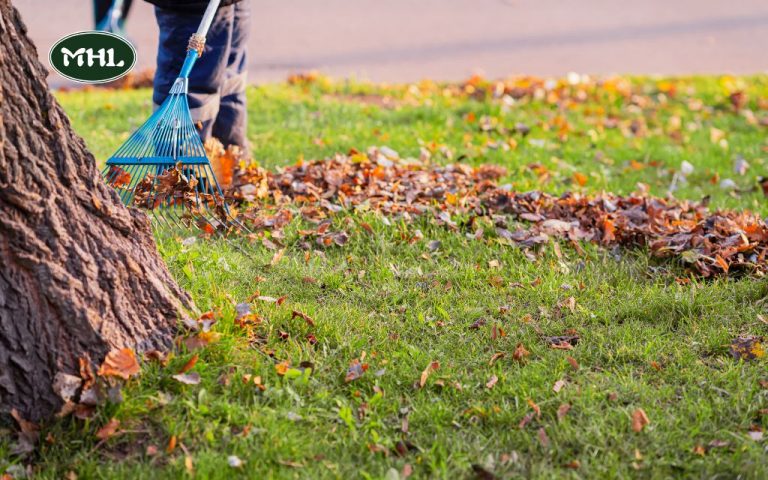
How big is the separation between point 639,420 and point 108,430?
1606 mm

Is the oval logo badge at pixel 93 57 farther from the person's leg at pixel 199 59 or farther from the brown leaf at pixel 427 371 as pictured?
the brown leaf at pixel 427 371

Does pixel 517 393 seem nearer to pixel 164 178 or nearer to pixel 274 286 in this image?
pixel 274 286

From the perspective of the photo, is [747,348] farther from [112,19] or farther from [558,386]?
[112,19]

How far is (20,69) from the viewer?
2.57 meters

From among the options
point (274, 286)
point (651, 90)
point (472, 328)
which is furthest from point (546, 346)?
point (651, 90)

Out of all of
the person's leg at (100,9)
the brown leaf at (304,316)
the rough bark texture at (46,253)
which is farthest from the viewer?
the person's leg at (100,9)

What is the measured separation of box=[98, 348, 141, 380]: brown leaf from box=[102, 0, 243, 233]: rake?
1.05 metres

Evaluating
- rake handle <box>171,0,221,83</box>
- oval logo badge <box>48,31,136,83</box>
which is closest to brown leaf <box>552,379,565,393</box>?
rake handle <box>171,0,221,83</box>

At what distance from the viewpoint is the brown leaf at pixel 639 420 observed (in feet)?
8.61

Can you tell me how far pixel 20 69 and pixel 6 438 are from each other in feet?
3.60

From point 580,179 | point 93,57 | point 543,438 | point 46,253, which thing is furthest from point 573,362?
point 93,57

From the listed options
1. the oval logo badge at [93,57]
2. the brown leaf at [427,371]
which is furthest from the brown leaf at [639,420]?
the oval logo badge at [93,57]

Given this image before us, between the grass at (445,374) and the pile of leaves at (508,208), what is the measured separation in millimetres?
112

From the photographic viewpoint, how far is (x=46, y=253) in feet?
8.37
